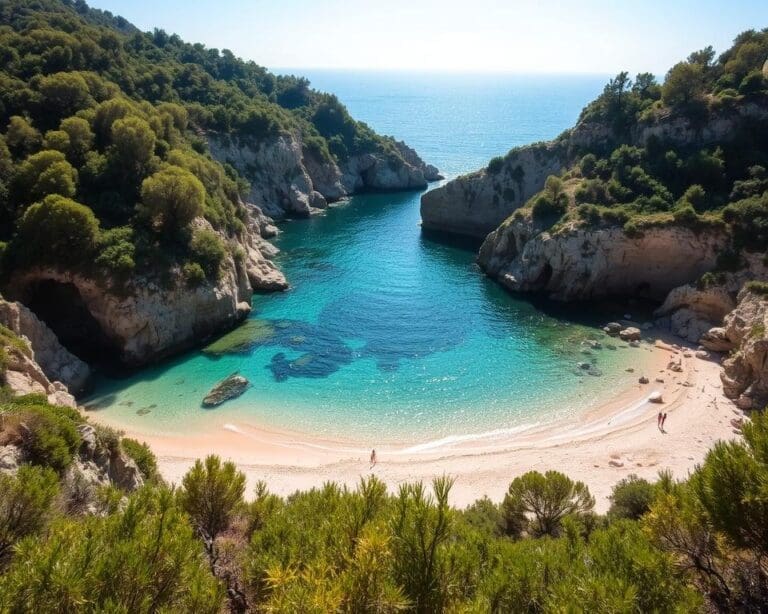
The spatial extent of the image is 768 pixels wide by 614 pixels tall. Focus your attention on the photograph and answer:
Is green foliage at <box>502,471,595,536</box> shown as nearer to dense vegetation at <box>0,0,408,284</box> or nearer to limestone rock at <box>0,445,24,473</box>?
limestone rock at <box>0,445,24,473</box>

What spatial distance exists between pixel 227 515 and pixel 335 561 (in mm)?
4636

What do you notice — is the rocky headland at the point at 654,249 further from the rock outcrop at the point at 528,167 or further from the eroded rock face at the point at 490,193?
the eroded rock face at the point at 490,193

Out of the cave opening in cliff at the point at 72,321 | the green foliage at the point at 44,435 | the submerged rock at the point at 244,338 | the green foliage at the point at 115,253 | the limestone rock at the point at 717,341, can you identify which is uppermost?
the green foliage at the point at 44,435

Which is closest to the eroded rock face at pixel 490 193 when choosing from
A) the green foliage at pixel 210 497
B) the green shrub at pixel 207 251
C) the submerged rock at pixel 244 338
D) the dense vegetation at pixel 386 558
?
the submerged rock at pixel 244 338

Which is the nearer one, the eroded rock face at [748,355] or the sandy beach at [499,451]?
the sandy beach at [499,451]

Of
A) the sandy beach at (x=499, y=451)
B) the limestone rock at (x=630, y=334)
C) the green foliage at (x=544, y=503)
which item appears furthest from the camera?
the limestone rock at (x=630, y=334)

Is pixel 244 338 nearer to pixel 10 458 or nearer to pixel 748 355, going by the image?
pixel 10 458

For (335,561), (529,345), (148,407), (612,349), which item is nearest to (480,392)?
(529,345)

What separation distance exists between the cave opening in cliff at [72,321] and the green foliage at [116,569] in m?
27.1

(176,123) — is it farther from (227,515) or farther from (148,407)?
(227,515)

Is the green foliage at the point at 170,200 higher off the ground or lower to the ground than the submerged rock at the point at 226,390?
higher

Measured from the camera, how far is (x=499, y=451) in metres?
24.7

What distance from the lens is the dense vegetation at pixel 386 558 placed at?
6.06 meters

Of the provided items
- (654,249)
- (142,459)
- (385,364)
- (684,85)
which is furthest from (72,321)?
(684,85)
